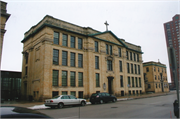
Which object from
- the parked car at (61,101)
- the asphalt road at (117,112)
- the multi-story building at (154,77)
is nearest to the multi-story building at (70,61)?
the parked car at (61,101)

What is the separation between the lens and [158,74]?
190ft

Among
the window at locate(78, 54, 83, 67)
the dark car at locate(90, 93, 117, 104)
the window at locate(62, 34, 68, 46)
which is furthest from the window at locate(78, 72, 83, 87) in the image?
the dark car at locate(90, 93, 117, 104)

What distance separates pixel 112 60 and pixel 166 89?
34206 millimetres

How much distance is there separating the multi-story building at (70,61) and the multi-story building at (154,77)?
62.2ft

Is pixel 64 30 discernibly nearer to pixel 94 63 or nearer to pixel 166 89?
pixel 94 63

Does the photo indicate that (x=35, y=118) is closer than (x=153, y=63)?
Yes

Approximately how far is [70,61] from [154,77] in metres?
36.9

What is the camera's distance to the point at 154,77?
54875mm

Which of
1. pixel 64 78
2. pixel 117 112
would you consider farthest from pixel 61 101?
pixel 64 78

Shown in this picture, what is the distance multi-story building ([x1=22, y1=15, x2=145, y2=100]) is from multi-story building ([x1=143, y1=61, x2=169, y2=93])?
62.2 feet

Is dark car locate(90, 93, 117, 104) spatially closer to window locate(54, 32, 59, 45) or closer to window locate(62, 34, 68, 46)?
window locate(62, 34, 68, 46)

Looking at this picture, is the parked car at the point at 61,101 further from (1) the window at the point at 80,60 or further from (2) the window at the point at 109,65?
(2) the window at the point at 109,65

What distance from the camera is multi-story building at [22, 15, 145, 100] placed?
86.9ft

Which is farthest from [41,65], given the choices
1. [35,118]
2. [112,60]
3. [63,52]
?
[35,118]
